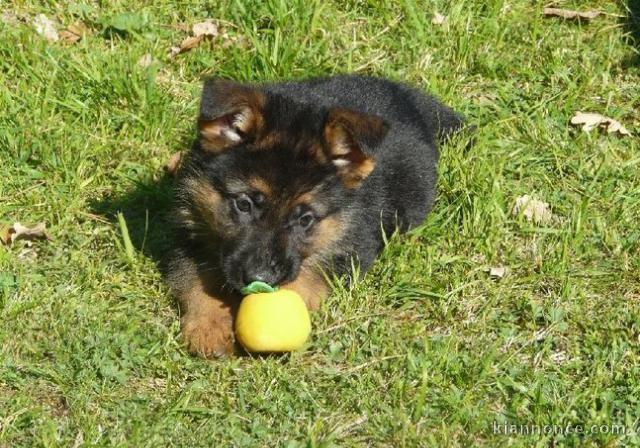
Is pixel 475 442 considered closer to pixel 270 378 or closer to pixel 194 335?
pixel 270 378

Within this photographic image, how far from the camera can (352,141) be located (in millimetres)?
4848

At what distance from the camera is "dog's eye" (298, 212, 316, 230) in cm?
495

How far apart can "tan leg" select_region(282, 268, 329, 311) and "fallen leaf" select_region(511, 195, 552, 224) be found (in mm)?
1229

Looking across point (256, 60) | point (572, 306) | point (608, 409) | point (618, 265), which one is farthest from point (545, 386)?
point (256, 60)

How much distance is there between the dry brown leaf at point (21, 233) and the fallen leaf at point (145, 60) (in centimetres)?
154

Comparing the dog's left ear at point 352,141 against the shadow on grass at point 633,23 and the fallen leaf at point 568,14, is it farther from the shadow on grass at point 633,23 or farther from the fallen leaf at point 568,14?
the shadow on grass at point 633,23

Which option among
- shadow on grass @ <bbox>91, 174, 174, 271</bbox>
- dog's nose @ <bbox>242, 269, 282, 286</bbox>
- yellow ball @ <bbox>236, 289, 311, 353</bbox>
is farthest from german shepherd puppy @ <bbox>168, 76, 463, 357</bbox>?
shadow on grass @ <bbox>91, 174, 174, 271</bbox>

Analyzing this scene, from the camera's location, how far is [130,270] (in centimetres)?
527

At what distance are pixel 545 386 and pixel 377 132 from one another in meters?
1.33

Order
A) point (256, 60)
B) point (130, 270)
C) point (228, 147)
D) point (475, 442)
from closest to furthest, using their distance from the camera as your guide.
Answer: point (475, 442) → point (228, 147) → point (130, 270) → point (256, 60)

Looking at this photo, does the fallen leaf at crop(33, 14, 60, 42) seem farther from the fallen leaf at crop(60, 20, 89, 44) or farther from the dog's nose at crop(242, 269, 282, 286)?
the dog's nose at crop(242, 269, 282, 286)

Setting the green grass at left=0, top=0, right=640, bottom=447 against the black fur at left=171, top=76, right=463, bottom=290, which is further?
the black fur at left=171, top=76, right=463, bottom=290

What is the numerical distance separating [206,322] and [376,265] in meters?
1.00

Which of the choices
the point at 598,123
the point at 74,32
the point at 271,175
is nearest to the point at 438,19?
the point at 598,123
